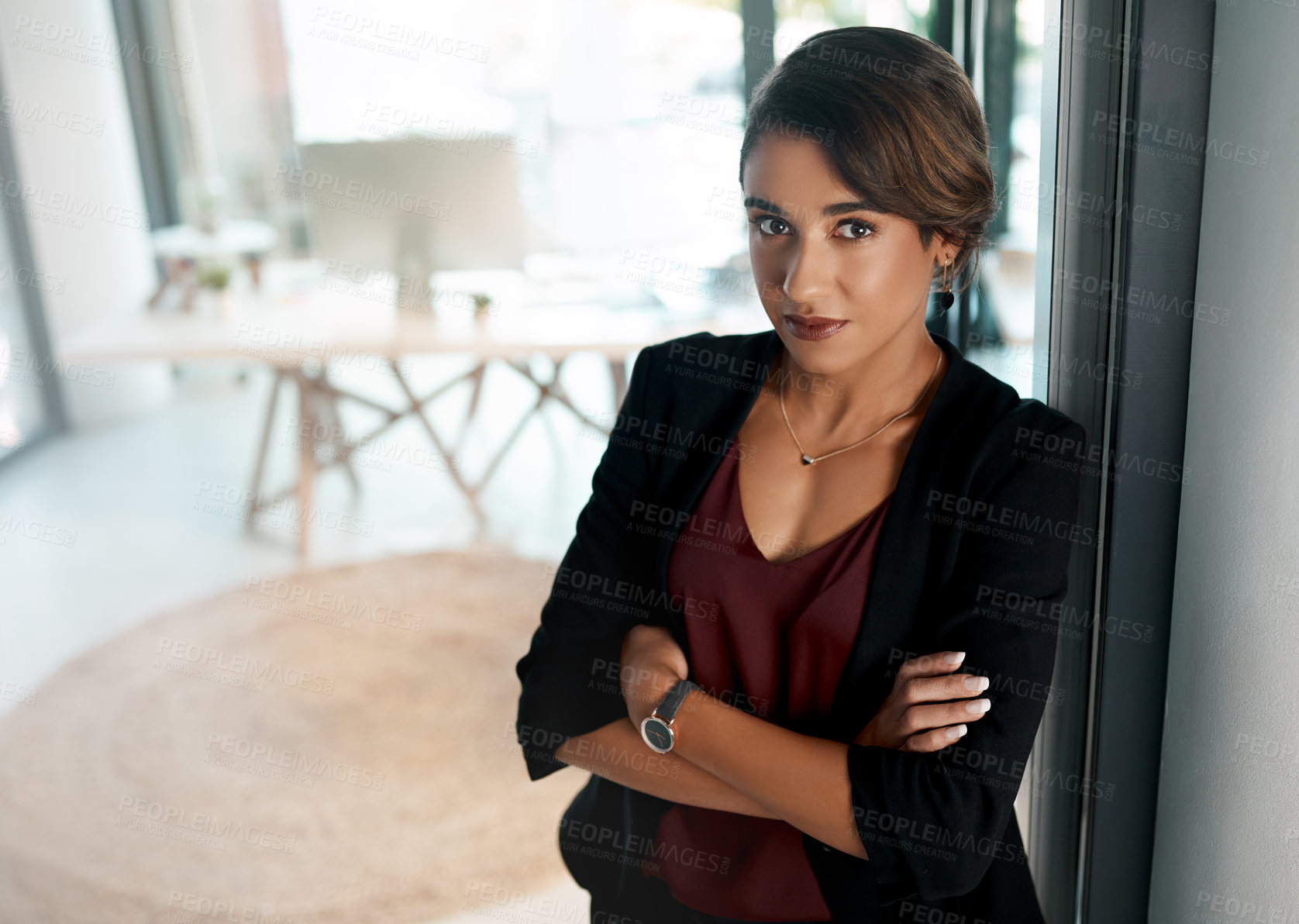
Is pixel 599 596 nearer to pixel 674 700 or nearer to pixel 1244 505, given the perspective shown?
pixel 674 700

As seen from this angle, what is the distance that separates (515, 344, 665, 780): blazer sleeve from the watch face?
0.11 metres

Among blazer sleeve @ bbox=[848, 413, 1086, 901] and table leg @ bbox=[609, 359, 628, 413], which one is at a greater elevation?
blazer sleeve @ bbox=[848, 413, 1086, 901]

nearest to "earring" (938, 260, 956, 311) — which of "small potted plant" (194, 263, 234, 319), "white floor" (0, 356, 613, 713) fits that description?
"white floor" (0, 356, 613, 713)

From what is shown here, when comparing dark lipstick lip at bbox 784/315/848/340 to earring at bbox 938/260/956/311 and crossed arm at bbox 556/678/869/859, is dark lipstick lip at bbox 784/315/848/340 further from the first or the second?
crossed arm at bbox 556/678/869/859

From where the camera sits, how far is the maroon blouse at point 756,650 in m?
1.13

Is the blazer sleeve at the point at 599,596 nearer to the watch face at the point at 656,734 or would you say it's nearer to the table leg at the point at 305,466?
the watch face at the point at 656,734

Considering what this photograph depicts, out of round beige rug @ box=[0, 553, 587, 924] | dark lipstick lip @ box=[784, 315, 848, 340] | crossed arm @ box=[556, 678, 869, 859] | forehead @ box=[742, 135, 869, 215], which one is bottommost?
round beige rug @ box=[0, 553, 587, 924]

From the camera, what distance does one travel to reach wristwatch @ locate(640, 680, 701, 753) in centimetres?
116

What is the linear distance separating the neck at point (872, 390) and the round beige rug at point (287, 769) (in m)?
1.55

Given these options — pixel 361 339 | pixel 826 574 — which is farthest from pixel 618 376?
pixel 826 574

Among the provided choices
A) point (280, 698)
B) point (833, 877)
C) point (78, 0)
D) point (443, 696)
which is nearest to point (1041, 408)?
point (833, 877)

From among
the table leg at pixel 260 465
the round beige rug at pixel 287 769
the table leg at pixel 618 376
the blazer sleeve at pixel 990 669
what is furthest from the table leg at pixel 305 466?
the blazer sleeve at pixel 990 669

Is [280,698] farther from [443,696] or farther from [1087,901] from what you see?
[1087,901]

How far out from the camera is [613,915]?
1.35m
